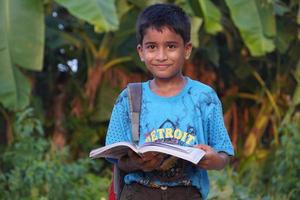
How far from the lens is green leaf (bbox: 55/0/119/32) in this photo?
215 inches

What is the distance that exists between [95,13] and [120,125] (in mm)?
2710

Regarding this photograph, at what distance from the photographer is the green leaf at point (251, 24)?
20.7ft

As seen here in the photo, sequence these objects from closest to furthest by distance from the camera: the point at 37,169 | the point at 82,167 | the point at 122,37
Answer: the point at 37,169 → the point at 82,167 → the point at 122,37

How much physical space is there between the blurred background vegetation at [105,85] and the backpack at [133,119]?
7.51 feet

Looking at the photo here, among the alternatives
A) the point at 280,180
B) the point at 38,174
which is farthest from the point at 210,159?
the point at 280,180

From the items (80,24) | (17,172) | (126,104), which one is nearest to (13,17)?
(17,172)

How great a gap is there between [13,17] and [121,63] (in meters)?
1.86

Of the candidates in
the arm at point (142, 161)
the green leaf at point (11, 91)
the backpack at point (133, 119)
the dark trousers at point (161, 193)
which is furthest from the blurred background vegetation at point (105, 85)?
the arm at point (142, 161)

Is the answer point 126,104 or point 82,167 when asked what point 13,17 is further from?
point 126,104

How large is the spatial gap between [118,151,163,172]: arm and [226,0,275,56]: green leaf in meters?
3.70

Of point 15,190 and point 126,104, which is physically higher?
point 126,104

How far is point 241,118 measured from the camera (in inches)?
330

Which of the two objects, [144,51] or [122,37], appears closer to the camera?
[144,51]

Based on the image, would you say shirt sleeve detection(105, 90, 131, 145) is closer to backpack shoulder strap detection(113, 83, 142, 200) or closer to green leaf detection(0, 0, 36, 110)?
backpack shoulder strap detection(113, 83, 142, 200)
